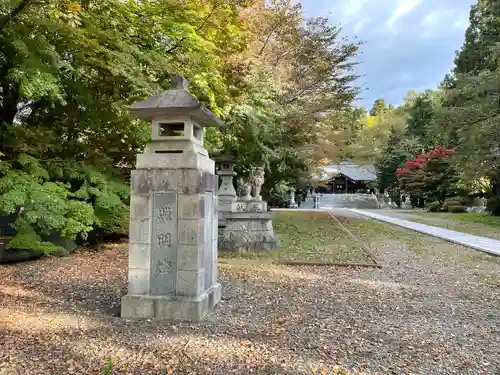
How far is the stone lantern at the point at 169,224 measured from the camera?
4.89 meters

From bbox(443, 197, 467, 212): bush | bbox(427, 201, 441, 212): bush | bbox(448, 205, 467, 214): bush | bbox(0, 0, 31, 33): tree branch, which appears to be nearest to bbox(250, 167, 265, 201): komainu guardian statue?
bbox(0, 0, 31, 33): tree branch

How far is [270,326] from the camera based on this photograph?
15.4 feet

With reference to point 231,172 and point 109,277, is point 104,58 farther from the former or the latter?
point 231,172

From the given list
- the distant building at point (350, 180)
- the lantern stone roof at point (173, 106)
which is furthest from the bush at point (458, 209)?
the lantern stone roof at point (173, 106)

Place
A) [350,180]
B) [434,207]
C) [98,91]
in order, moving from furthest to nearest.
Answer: [350,180] → [434,207] → [98,91]

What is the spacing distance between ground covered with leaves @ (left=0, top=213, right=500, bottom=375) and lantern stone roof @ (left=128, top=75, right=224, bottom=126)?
240 cm

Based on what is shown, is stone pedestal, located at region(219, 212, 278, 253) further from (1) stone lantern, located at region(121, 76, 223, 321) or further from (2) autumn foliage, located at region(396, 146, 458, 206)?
(2) autumn foliage, located at region(396, 146, 458, 206)

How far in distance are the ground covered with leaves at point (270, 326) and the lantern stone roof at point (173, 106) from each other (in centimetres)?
240

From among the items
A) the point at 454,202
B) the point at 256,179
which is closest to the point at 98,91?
the point at 256,179

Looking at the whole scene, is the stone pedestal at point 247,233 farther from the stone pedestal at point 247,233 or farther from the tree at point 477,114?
the tree at point 477,114

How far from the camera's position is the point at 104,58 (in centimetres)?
763

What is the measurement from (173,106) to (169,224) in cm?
136

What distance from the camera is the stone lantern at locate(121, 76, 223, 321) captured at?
4.89 m

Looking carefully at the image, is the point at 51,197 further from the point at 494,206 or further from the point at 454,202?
the point at 454,202
